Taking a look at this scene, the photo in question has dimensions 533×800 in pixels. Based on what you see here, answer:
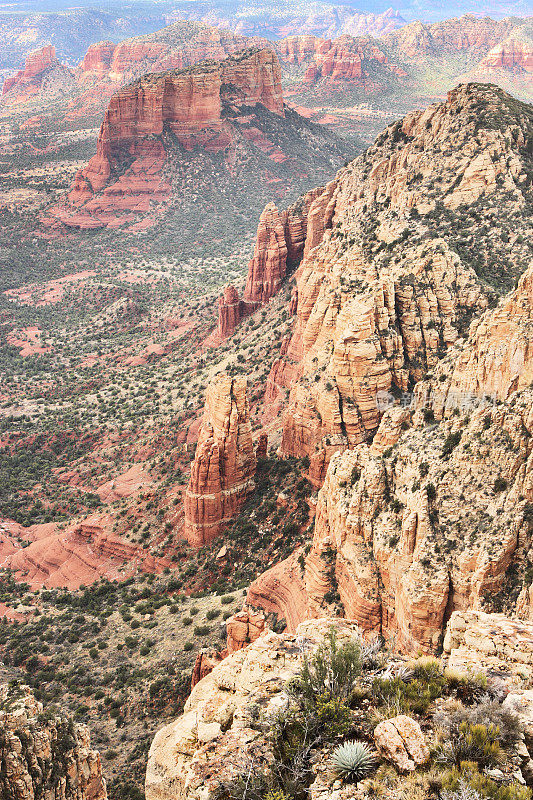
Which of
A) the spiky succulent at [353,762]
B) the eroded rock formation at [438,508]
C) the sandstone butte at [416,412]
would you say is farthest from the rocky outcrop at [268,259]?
the spiky succulent at [353,762]

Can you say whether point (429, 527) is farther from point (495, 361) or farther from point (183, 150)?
point (183, 150)

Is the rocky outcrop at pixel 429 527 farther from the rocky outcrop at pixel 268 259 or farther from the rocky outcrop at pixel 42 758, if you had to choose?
the rocky outcrop at pixel 268 259

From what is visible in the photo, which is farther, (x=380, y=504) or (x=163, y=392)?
(x=163, y=392)

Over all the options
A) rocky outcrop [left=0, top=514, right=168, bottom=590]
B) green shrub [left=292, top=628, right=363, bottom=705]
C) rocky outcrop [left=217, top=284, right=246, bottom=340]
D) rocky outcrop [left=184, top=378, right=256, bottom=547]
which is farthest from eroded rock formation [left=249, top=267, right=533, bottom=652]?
rocky outcrop [left=217, top=284, right=246, bottom=340]

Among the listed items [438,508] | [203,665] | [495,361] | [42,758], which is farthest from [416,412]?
[42,758]

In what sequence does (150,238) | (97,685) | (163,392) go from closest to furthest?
(97,685), (163,392), (150,238)

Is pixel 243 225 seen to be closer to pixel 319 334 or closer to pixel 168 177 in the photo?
pixel 168 177

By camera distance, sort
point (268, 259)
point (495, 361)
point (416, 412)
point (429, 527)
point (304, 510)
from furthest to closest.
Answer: point (268, 259) < point (304, 510) < point (416, 412) < point (495, 361) < point (429, 527)

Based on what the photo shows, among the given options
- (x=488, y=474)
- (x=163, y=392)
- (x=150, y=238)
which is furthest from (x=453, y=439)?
(x=150, y=238)
